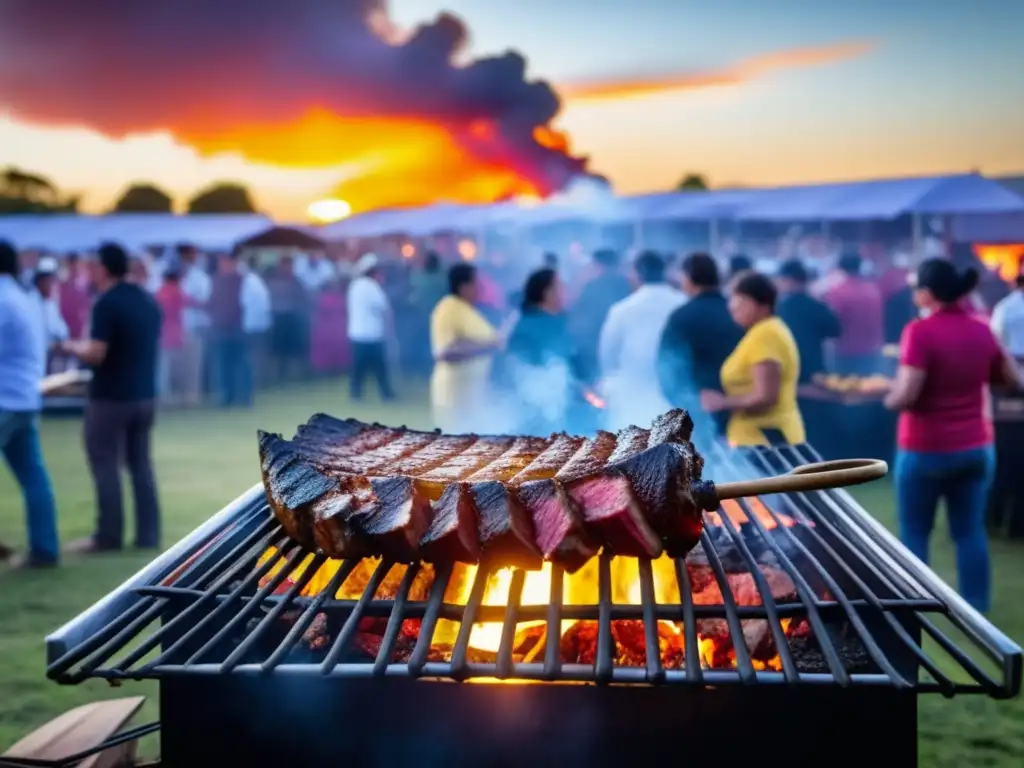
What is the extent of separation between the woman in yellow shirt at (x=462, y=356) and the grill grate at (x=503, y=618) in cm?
512

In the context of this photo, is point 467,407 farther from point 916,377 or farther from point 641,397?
point 916,377

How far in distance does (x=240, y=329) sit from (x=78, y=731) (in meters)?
13.6

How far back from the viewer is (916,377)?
6246 mm

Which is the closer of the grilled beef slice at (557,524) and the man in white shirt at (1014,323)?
the grilled beef slice at (557,524)

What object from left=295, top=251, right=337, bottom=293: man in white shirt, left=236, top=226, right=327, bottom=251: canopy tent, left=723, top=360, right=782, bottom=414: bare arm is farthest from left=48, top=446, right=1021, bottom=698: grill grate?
left=236, top=226, right=327, bottom=251: canopy tent

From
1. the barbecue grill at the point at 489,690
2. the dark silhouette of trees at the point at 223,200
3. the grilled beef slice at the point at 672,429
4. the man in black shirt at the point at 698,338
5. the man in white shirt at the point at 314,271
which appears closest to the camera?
the barbecue grill at the point at 489,690

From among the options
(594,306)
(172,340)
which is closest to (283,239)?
(172,340)

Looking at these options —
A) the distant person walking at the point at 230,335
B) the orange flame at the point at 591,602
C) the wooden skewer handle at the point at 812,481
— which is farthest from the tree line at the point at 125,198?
the wooden skewer handle at the point at 812,481

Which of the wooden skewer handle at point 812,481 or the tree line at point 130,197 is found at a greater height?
the tree line at point 130,197

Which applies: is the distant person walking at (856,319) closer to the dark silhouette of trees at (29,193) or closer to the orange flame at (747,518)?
the orange flame at (747,518)

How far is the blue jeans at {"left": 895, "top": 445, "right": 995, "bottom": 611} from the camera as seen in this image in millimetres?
6434

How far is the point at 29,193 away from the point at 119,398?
64.7m

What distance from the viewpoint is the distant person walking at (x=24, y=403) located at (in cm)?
767

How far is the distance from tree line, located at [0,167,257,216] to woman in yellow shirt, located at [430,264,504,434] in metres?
56.3
